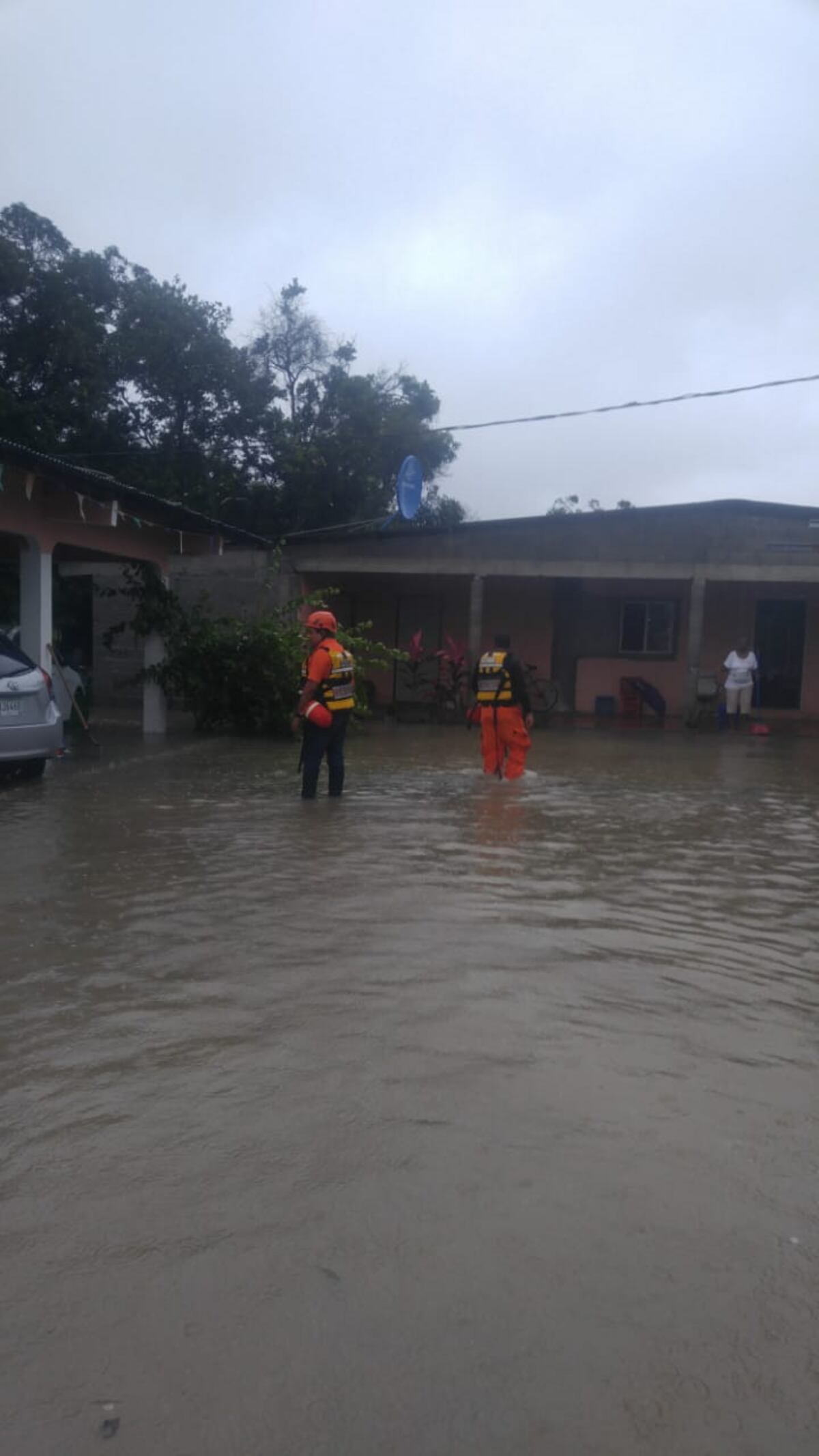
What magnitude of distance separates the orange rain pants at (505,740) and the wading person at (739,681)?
30.1 feet

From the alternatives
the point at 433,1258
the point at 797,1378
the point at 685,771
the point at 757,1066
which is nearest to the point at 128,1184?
the point at 433,1258

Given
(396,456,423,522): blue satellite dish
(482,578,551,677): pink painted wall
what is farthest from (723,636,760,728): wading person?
(396,456,423,522): blue satellite dish

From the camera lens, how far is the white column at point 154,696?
17.2 metres

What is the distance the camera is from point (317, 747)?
34.3 ft

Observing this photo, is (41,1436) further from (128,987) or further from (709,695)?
(709,695)

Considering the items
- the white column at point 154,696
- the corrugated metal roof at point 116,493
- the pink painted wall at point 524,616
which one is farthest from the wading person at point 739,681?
the white column at point 154,696

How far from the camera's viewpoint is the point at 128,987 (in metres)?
4.95

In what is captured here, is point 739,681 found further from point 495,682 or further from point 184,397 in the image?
point 184,397

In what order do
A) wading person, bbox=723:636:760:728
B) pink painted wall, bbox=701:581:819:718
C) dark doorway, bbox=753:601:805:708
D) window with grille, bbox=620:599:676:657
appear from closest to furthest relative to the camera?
wading person, bbox=723:636:760:728 < pink painted wall, bbox=701:581:819:718 < dark doorway, bbox=753:601:805:708 < window with grille, bbox=620:599:676:657

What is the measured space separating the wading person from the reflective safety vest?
9594mm

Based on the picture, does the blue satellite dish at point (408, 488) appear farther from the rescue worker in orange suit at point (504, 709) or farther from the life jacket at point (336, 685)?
the life jacket at point (336, 685)

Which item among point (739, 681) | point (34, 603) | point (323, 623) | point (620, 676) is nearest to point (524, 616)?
point (620, 676)

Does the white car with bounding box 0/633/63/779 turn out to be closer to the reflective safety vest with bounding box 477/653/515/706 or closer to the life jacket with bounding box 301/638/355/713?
the life jacket with bounding box 301/638/355/713

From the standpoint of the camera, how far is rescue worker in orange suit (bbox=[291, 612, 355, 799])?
404 inches
